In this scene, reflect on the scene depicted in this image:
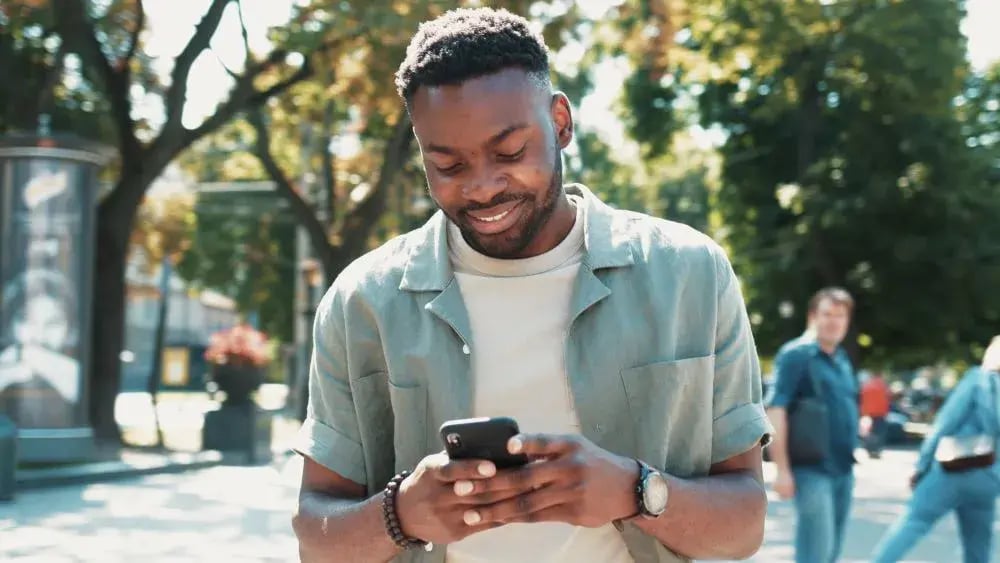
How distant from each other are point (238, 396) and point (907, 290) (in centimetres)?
1597

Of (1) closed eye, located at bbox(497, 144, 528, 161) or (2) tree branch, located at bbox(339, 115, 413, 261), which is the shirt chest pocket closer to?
(1) closed eye, located at bbox(497, 144, 528, 161)

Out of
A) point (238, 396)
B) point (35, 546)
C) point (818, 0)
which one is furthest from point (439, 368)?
point (238, 396)

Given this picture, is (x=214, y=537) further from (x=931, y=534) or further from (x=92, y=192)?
(x=92, y=192)

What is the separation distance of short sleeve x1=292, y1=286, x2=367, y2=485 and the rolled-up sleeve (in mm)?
565

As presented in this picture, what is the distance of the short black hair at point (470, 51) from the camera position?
2.11m

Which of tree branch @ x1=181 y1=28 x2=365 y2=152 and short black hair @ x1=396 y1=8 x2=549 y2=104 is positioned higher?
tree branch @ x1=181 y1=28 x2=365 y2=152

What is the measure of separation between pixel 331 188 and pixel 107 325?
18.1 ft

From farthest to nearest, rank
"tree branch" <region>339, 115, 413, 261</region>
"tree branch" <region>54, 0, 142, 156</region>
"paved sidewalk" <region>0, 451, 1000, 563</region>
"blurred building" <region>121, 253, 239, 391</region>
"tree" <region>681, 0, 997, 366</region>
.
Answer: "blurred building" <region>121, 253, 239, 391</region> → "tree" <region>681, 0, 997, 366</region> → "tree branch" <region>339, 115, 413, 261</region> → "tree branch" <region>54, 0, 142, 156</region> → "paved sidewalk" <region>0, 451, 1000, 563</region>

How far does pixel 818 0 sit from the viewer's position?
20094 millimetres

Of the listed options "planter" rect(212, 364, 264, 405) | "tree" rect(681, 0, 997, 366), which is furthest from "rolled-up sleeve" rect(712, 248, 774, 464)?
"tree" rect(681, 0, 997, 366)

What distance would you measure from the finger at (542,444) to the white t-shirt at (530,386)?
24 centimetres

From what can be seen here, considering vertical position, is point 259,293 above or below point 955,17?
below

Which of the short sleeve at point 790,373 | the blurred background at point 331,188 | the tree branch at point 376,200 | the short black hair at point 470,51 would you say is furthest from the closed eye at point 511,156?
the tree branch at point 376,200

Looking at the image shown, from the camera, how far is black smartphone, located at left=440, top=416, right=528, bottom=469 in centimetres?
187
